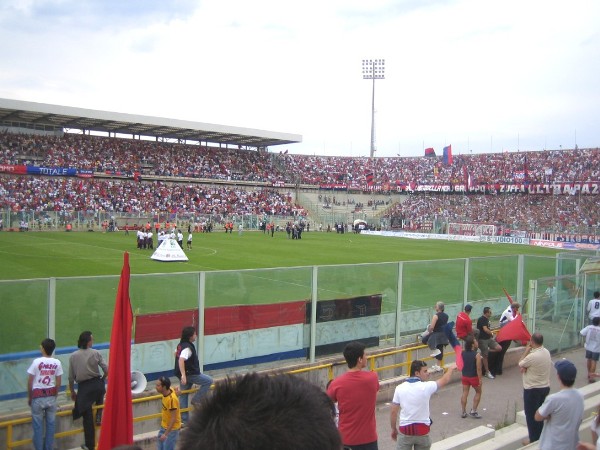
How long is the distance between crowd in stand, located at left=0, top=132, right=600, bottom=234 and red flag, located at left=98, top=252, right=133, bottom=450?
46511 mm

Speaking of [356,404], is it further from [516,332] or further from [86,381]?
[516,332]

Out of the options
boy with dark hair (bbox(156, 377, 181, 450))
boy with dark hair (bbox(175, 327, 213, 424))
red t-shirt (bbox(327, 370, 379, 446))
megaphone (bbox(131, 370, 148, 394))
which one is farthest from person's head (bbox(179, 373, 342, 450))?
megaphone (bbox(131, 370, 148, 394))

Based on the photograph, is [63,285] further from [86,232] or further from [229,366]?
[86,232]

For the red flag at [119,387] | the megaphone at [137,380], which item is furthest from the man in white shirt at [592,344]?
the red flag at [119,387]

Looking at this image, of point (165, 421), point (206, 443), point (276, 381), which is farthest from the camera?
point (165, 421)

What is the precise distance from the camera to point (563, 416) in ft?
18.1

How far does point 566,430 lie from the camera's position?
5.50 metres

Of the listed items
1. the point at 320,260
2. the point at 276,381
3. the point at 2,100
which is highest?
the point at 2,100

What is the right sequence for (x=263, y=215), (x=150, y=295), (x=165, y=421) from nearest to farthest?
(x=165, y=421) → (x=150, y=295) → (x=263, y=215)

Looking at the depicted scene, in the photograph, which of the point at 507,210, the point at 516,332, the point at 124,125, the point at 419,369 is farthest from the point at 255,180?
the point at 419,369

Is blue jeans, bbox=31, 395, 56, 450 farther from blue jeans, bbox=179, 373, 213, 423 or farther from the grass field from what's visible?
blue jeans, bbox=179, 373, 213, 423

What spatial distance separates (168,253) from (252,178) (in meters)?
41.0

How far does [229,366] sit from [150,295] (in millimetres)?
1977

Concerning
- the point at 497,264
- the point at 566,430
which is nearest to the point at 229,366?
the point at 566,430
